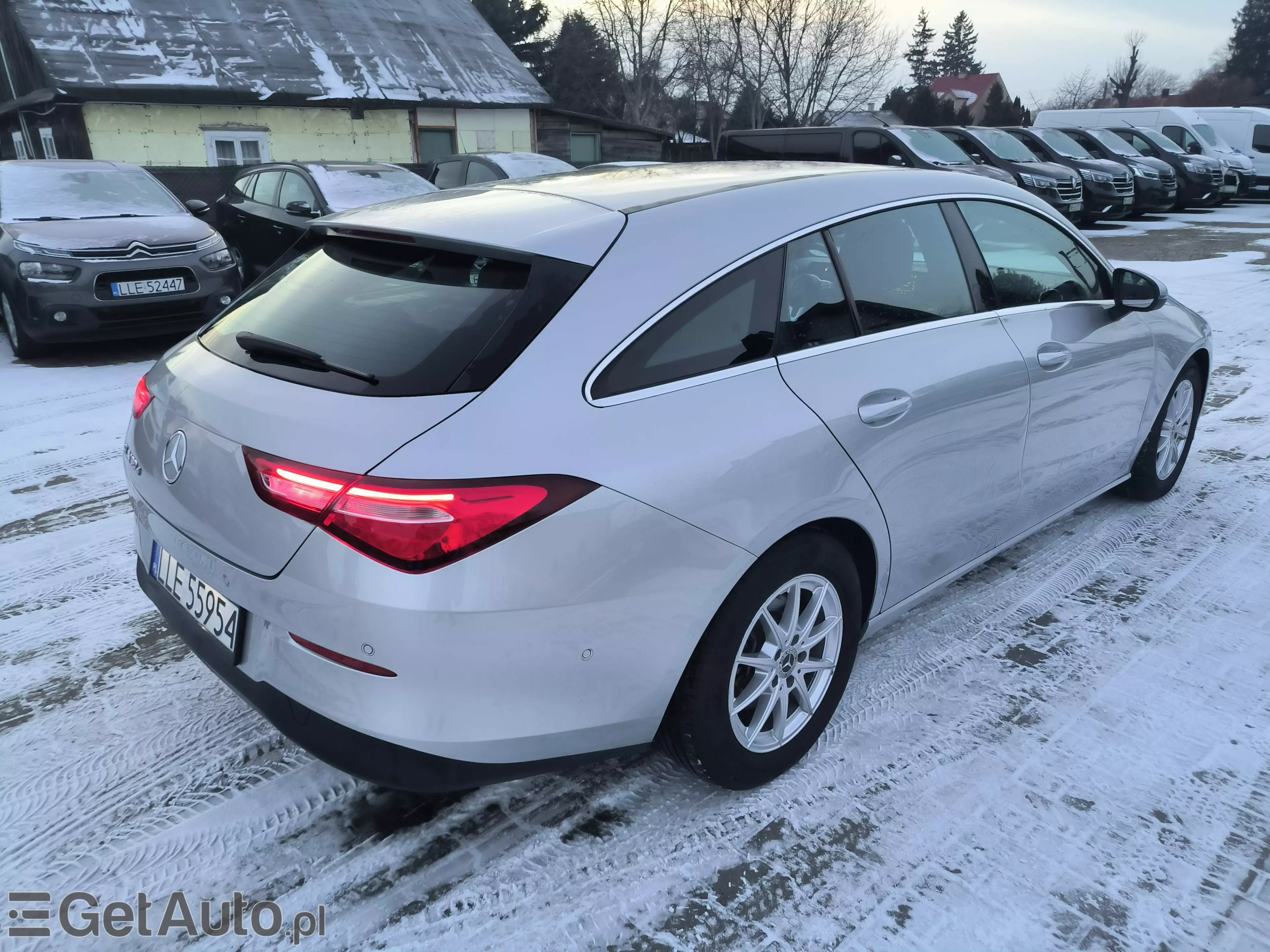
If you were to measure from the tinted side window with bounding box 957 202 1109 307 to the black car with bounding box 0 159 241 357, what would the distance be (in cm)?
644

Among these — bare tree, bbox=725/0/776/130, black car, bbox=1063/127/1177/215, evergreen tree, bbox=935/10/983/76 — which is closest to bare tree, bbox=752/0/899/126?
bare tree, bbox=725/0/776/130

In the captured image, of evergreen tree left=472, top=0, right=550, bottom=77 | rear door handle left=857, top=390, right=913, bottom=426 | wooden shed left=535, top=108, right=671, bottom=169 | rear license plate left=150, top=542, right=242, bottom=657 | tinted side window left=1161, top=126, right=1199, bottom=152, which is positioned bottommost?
rear license plate left=150, top=542, right=242, bottom=657

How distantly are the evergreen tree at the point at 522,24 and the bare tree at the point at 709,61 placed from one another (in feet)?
22.9

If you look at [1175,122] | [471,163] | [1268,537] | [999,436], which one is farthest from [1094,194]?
[999,436]

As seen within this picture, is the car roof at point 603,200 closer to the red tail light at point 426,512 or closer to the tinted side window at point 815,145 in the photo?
the red tail light at point 426,512

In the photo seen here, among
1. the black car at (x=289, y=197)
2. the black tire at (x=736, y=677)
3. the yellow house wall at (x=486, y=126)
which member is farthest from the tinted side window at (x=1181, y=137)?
the black tire at (x=736, y=677)

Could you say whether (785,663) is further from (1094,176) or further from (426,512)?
(1094,176)

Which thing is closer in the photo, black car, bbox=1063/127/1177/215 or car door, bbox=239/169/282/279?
car door, bbox=239/169/282/279

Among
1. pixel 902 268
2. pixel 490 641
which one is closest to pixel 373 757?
pixel 490 641

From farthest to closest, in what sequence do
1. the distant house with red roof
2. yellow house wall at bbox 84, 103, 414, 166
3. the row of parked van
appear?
the distant house with red roof < yellow house wall at bbox 84, 103, 414, 166 < the row of parked van

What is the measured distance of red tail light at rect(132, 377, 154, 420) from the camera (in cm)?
252

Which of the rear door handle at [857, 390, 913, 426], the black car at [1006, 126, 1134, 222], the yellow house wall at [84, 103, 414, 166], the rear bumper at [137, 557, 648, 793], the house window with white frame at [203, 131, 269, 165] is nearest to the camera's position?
the rear bumper at [137, 557, 648, 793]

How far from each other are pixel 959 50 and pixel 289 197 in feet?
328

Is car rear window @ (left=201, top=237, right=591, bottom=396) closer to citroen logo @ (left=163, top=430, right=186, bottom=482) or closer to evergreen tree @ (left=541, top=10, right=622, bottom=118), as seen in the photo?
citroen logo @ (left=163, top=430, right=186, bottom=482)
